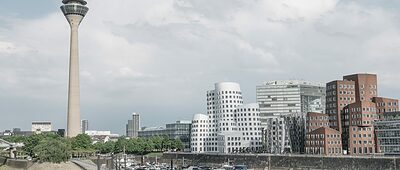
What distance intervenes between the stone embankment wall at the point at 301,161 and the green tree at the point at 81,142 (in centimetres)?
3776

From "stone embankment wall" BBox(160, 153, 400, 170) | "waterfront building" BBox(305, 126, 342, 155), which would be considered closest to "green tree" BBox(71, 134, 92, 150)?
"stone embankment wall" BBox(160, 153, 400, 170)

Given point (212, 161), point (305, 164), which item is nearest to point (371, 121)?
point (305, 164)

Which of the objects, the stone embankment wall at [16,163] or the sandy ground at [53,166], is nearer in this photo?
the sandy ground at [53,166]

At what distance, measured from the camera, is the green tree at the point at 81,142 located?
181 m

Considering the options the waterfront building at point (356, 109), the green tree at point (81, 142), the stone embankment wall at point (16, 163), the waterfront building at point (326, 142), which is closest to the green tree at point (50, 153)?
the stone embankment wall at point (16, 163)

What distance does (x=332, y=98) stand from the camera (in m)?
159

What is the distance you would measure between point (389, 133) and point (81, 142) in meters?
107

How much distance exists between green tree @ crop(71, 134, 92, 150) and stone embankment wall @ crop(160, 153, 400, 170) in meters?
37.8

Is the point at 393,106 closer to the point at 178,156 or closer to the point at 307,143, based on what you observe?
the point at 307,143

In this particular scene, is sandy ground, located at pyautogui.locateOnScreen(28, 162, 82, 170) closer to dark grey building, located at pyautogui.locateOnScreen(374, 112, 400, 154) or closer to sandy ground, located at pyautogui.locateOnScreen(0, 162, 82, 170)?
sandy ground, located at pyautogui.locateOnScreen(0, 162, 82, 170)

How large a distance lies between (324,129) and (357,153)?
37.5 feet

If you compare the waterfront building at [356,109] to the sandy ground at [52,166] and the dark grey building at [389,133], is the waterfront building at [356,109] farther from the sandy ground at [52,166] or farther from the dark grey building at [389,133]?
the sandy ground at [52,166]

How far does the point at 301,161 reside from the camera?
129 metres

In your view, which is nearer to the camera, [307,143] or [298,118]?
[307,143]
